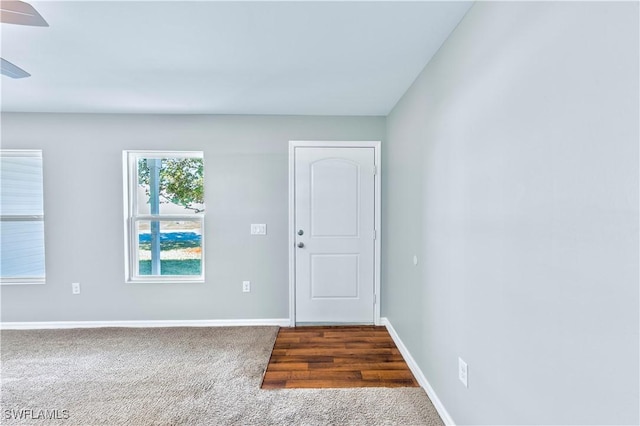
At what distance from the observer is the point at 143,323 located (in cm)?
311

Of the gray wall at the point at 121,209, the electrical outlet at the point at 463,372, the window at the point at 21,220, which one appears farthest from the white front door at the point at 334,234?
the window at the point at 21,220

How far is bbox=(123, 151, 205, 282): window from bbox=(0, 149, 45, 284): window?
0.91m

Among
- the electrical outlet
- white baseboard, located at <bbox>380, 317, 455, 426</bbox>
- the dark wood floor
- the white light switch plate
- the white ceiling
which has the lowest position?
the dark wood floor

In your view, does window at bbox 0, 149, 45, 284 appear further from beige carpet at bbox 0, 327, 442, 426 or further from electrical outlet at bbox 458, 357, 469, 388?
electrical outlet at bbox 458, 357, 469, 388

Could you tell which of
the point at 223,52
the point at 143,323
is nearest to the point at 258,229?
the point at 143,323

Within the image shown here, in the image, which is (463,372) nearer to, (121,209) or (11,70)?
(11,70)

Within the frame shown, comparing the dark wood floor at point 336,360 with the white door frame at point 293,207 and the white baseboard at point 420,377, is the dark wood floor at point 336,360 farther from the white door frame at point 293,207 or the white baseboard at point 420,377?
the white door frame at point 293,207

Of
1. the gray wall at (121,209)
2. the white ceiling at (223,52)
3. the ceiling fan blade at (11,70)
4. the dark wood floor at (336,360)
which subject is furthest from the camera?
the gray wall at (121,209)

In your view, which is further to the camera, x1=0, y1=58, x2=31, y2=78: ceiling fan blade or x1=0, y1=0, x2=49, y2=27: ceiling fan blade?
x1=0, y1=58, x2=31, y2=78: ceiling fan blade

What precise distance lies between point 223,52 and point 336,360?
242 centimetres

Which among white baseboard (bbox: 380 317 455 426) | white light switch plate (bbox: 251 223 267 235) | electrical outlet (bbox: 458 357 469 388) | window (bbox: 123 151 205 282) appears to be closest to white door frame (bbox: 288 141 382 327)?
white light switch plate (bbox: 251 223 267 235)

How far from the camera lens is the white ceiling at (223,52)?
1.46 metres

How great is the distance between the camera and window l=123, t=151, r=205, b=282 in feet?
10.4

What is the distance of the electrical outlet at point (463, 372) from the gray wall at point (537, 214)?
0.05 metres
